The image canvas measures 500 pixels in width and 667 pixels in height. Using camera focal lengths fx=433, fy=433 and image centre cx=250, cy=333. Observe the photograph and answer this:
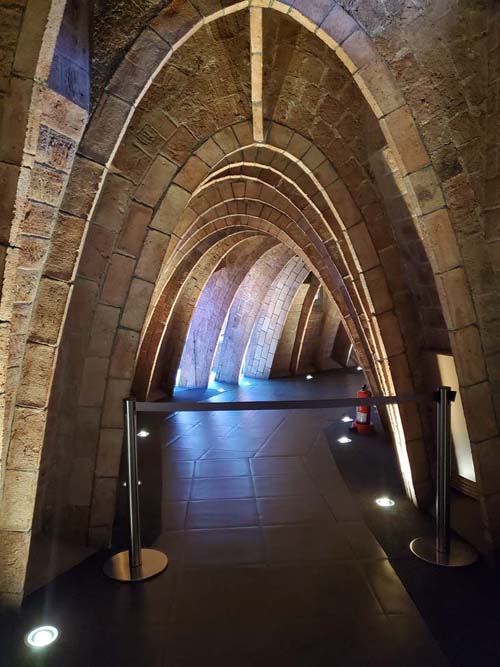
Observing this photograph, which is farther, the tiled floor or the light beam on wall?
the light beam on wall

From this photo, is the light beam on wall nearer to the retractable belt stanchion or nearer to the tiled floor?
the retractable belt stanchion

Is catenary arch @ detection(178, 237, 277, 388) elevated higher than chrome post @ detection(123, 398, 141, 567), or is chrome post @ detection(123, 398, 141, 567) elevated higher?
catenary arch @ detection(178, 237, 277, 388)

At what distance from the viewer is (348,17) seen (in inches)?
111

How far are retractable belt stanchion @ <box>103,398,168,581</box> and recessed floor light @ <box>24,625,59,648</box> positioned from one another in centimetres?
55

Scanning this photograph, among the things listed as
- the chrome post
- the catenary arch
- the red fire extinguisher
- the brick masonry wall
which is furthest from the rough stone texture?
the brick masonry wall

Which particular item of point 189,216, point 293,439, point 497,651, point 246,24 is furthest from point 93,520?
point 189,216

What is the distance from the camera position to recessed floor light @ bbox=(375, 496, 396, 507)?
4223 millimetres

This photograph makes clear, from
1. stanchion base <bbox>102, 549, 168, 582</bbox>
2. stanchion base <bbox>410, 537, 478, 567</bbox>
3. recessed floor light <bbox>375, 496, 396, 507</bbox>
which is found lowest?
stanchion base <bbox>410, 537, 478, 567</bbox>

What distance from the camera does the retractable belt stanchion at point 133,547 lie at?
295 cm

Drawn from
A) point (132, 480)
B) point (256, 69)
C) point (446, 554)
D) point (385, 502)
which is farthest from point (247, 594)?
point (256, 69)

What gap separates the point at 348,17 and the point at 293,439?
17.5ft

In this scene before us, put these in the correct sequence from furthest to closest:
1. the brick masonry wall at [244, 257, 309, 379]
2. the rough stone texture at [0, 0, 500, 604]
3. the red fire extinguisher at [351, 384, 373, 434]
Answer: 1. the brick masonry wall at [244, 257, 309, 379]
2. the red fire extinguisher at [351, 384, 373, 434]
3. the rough stone texture at [0, 0, 500, 604]

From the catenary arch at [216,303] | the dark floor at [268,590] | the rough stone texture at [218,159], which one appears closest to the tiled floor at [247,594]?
the dark floor at [268,590]

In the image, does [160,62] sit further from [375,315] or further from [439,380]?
[439,380]
